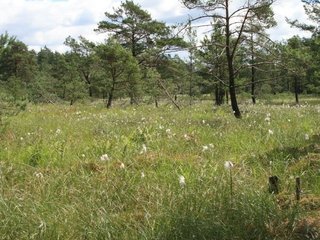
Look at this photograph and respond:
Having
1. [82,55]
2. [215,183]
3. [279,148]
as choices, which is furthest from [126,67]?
[82,55]

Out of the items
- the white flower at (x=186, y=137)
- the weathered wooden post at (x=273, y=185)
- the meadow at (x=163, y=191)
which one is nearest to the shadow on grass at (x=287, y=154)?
the meadow at (x=163, y=191)

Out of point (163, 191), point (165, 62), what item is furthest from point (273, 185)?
point (165, 62)

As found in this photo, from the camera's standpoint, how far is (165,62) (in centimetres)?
1683

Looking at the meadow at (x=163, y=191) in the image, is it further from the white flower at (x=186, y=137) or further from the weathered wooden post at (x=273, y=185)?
the white flower at (x=186, y=137)

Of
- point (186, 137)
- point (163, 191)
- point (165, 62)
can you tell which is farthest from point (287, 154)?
point (165, 62)

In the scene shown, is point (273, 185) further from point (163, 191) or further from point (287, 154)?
point (287, 154)

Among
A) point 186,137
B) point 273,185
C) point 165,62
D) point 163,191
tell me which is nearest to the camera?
point 273,185

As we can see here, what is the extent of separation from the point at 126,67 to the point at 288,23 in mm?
18719

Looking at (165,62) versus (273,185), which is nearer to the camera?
(273,185)

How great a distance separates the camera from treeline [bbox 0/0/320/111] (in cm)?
1311

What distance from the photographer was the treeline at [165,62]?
1311 centimetres

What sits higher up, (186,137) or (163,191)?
(186,137)

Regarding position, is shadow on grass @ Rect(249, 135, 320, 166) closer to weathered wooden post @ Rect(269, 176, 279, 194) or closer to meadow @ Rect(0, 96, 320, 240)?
meadow @ Rect(0, 96, 320, 240)

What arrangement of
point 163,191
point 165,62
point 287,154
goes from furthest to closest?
point 165,62
point 287,154
point 163,191
